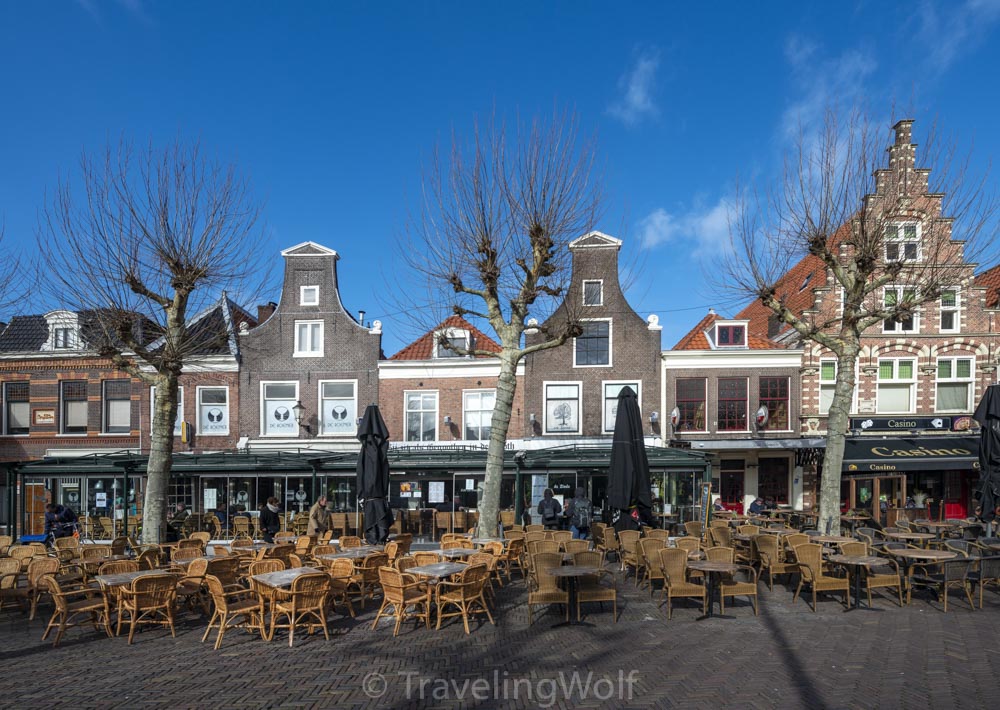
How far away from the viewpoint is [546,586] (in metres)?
8.70

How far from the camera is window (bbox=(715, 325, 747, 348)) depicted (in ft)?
71.0

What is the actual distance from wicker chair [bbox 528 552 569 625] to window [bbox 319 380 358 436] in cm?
1373

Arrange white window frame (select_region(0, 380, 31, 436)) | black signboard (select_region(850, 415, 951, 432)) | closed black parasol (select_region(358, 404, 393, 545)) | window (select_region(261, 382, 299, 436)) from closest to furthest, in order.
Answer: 1. closed black parasol (select_region(358, 404, 393, 545))
2. black signboard (select_region(850, 415, 951, 432))
3. window (select_region(261, 382, 299, 436))
4. white window frame (select_region(0, 380, 31, 436))

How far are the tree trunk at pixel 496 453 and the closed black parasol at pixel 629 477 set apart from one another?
2.11 meters

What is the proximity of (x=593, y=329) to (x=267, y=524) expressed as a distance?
11983 mm

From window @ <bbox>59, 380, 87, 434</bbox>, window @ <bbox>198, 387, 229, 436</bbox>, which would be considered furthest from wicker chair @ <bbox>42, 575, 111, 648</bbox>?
window @ <bbox>59, 380, 87, 434</bbox>

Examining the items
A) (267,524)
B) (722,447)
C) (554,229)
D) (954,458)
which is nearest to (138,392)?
(267,524)

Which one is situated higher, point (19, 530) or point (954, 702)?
point (954, 702)

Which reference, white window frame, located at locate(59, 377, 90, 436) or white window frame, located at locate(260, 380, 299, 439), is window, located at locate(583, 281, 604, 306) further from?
white window frame, located at locate(59, 377, 90, 436)

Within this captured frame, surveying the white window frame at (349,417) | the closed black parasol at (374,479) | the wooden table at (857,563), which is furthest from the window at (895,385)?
the white window frame at (349,417)

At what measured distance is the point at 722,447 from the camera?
20312 mm

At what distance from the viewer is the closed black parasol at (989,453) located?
42.3 ft

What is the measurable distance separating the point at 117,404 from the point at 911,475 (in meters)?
27.2

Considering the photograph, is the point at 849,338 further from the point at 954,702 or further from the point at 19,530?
the point at 19,530
